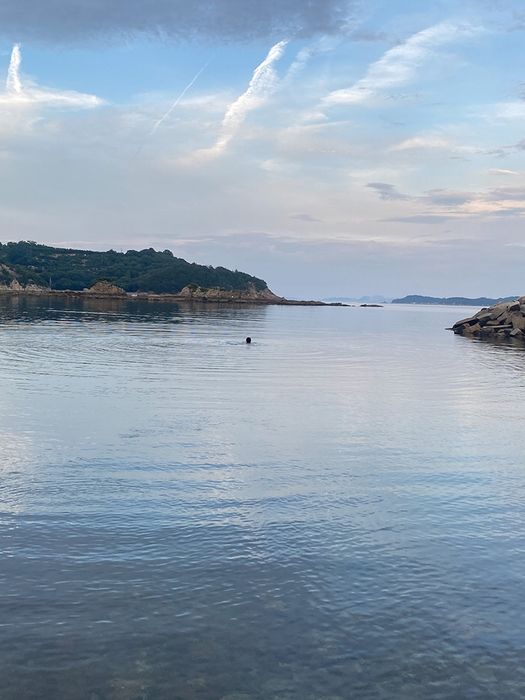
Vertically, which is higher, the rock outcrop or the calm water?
the rock outcrop

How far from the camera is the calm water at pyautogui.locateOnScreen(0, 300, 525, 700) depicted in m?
7.03

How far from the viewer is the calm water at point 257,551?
277 inches

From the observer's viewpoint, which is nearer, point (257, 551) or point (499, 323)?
point (257, 551)

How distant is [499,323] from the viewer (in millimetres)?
80188

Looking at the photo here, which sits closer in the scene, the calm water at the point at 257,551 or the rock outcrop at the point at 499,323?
the calm water at the point at 257,551

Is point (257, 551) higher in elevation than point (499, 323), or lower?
lower

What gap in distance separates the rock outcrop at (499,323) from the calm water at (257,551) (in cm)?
5400

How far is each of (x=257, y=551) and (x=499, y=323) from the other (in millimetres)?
77337

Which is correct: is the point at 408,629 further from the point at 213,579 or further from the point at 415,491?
the point at 415,491

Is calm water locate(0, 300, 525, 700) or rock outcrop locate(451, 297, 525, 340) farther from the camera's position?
rock outcrop locate(451, 297, 525, 340)

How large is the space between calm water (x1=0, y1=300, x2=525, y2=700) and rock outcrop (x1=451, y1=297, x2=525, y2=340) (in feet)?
177

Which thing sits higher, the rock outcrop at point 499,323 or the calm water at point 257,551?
the rock outcrop at point 499,323

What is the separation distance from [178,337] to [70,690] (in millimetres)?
53208

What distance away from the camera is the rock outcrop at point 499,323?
73.2 metres
